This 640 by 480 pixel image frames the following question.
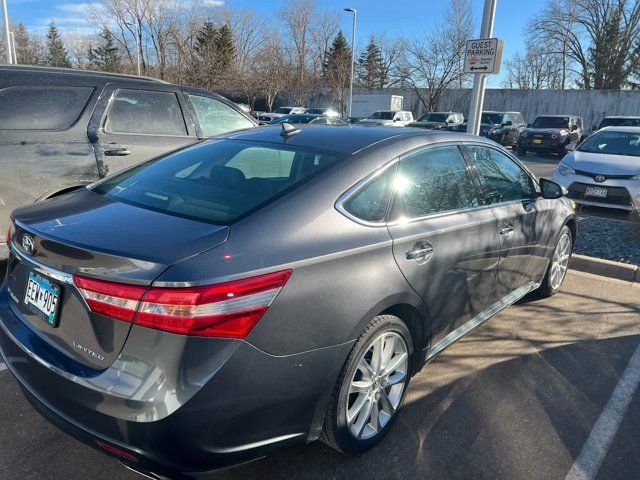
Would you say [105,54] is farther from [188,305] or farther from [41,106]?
[188,305]

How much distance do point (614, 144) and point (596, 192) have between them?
2.09 metres

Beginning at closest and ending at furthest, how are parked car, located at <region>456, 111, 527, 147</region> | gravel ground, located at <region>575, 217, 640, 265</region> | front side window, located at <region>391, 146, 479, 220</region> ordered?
front side window, located at <region>391, 146, 479, 220</region> → gravel ground, located at <region>575, 217, 640, 265</region> → parked car, located at <region>456, 111, 527, 147</region>

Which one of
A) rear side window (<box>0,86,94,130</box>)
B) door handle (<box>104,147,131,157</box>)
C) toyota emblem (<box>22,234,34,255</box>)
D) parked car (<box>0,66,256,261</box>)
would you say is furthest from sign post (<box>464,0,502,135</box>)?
toyota emblem (<box>22,234,34,255</box>)

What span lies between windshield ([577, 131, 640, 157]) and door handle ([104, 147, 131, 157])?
28.6 ft

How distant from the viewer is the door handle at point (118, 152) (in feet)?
15.0

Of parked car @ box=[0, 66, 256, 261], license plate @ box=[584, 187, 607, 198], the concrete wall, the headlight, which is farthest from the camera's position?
the concrete wall

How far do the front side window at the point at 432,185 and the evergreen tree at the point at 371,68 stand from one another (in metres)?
53.2

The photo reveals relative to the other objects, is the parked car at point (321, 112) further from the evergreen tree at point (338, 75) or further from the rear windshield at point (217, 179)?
the rear windshield at point (217, 179)

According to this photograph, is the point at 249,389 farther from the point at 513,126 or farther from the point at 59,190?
the point at 513,126

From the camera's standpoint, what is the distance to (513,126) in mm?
23016

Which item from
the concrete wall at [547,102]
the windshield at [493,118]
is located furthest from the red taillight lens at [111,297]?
the concrete wall at [547,102]

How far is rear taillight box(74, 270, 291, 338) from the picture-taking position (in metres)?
1.76

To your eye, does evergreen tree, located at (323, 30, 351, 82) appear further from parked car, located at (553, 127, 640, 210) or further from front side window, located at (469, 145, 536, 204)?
front side window, located at (469, 145, 536, 204)

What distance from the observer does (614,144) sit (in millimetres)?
9609
